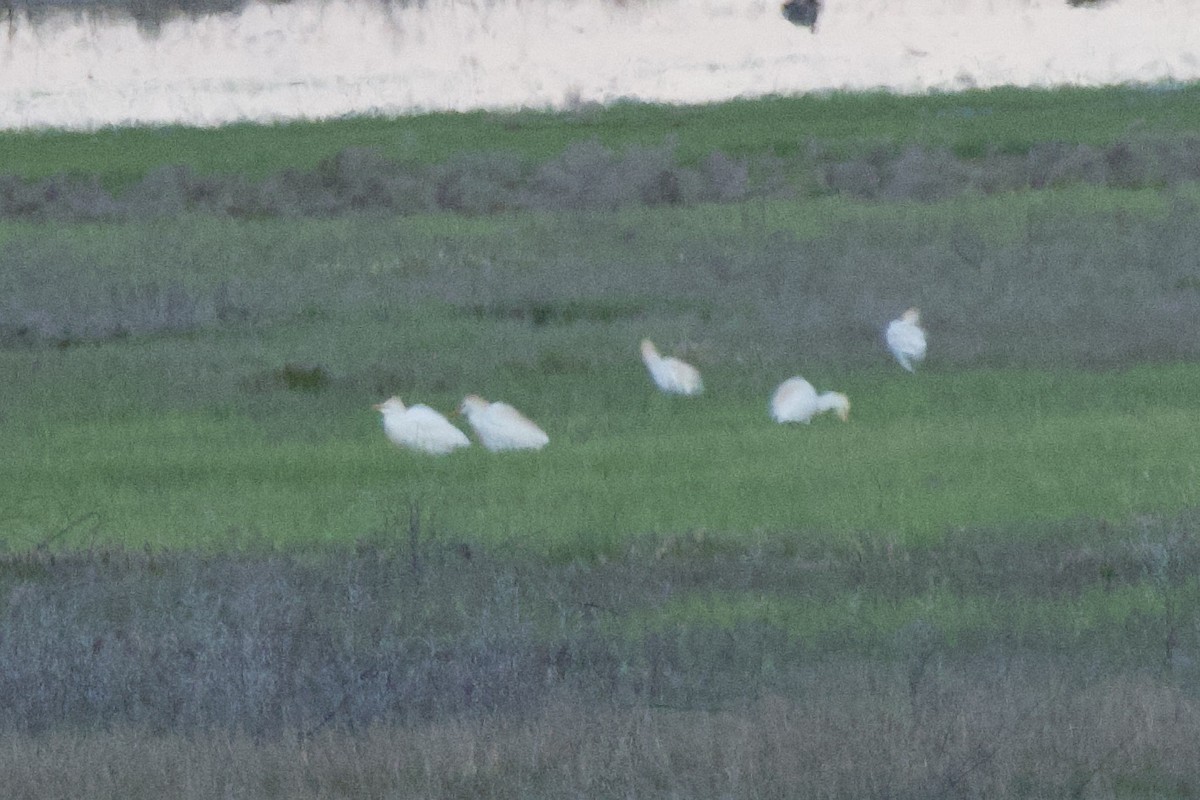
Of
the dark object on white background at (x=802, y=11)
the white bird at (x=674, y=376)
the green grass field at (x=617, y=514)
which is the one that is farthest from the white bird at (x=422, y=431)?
the dark object on white background at (x=802, y=11)

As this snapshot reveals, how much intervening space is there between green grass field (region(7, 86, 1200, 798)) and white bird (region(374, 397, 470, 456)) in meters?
0.17

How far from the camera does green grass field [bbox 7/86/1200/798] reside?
597 cm

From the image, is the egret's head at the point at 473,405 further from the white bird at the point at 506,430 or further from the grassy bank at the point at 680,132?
the grassy bank at the point at 680,132

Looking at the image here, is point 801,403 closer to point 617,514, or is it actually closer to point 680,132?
point 617,514

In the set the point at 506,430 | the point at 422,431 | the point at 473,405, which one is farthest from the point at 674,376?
the point at 422,431

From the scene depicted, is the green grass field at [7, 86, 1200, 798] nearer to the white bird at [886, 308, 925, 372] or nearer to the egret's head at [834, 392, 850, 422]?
the egret's head at [834, 392, 850, 422]

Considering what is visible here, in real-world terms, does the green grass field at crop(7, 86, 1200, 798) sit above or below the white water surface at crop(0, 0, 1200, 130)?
below

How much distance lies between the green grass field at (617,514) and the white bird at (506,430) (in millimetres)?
117

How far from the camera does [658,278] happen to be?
19062mm

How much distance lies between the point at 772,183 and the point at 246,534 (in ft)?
59.5

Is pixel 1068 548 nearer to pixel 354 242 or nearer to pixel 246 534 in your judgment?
pixel 246 534

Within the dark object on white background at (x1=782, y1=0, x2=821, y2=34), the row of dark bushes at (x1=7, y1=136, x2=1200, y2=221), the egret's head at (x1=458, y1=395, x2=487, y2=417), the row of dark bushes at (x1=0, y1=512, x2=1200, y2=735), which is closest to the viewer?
the row of dark bushes at (x1=0, y1=512, x2=1200, y2=735)

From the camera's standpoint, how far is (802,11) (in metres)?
32.9

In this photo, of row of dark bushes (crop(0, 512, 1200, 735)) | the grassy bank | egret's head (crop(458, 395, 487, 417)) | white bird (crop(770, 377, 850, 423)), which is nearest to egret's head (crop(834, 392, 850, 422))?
white bird (crop(770, 377, 850, 423))
